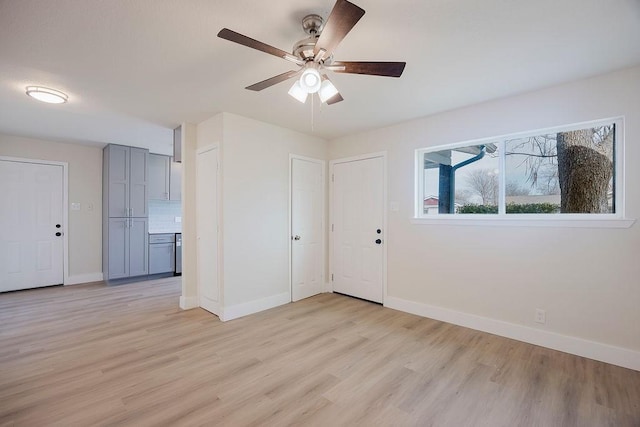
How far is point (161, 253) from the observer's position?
5.60 m

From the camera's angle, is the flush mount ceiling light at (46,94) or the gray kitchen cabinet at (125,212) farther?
the gray kitchen cabinet at (125,212)

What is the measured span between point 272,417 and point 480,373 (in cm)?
167

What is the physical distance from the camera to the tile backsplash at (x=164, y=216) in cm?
588

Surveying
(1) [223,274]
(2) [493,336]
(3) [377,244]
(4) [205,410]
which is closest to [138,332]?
(1) [223,274]

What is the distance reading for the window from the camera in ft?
8.54

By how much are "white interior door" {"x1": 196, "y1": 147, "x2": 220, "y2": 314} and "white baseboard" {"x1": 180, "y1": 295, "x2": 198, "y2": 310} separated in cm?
7

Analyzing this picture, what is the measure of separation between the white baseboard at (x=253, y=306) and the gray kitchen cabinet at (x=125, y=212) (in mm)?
2941

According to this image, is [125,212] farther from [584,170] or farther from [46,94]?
[584,170]

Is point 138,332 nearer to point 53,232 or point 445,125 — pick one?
point 53,232

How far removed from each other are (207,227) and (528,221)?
11.9ft

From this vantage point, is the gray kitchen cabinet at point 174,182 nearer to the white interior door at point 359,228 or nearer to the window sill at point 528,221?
the white interior door at point 359,228

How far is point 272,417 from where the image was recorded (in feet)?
5.97

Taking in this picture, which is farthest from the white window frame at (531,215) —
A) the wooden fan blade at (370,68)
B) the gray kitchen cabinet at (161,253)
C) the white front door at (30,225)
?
the white front door at (30,225)

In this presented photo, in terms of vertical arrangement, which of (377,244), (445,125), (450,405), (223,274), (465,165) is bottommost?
(450,405)
